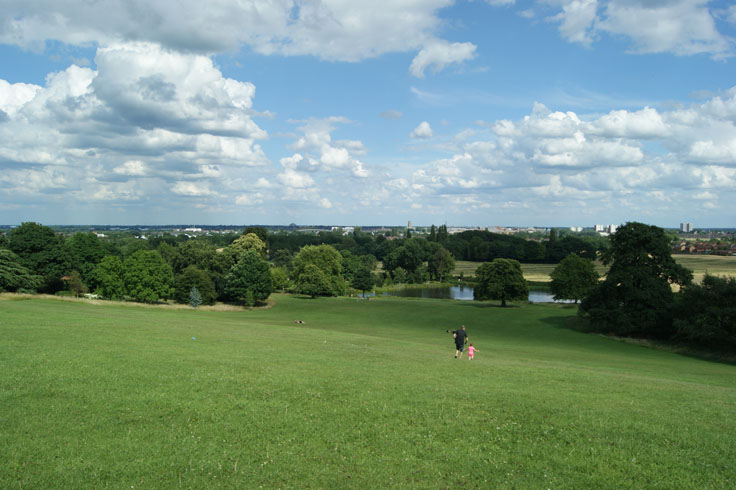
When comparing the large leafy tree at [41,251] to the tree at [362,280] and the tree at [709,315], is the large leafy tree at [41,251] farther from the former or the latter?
the tree at [709,315]

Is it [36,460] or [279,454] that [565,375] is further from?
[36,460]

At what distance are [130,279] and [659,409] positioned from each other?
76270 mm

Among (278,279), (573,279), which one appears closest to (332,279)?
(278,279)

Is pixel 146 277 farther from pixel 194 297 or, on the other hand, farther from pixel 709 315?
pixel 709 315

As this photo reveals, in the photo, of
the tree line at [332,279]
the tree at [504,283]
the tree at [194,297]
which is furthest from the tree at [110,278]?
the tree at [504,283]

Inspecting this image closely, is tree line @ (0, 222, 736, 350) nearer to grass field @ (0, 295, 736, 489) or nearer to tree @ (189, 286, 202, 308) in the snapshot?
tree @ (189, 286, 202, 308)

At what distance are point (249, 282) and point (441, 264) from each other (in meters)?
95.5

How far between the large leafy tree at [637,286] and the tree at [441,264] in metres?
104

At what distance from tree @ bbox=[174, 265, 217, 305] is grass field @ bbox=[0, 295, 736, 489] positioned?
59.5m

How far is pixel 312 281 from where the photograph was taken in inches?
4001

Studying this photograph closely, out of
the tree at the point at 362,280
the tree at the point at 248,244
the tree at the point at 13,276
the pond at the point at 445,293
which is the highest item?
the tree at the point at 248,244

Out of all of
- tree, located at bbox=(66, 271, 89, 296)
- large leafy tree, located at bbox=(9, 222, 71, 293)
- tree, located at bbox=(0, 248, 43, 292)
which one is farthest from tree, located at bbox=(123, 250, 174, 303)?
tree, located at bbox=(0, 248, 43, 292)

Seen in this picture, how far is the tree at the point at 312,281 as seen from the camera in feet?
331

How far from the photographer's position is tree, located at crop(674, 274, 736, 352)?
43406mm
